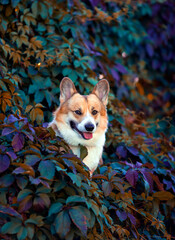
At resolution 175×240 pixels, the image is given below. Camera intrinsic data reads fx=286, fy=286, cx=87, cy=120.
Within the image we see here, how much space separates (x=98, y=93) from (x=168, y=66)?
14.5ft

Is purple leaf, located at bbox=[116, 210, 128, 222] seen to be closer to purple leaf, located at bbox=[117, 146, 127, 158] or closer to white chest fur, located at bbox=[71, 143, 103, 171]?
white chest fur, located at bbox=[71, 143, 103, 171]

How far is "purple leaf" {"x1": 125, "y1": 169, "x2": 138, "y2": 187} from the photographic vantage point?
11.1 feet

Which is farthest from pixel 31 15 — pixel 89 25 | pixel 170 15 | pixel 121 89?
pixel 170 15

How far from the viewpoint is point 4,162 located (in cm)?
239

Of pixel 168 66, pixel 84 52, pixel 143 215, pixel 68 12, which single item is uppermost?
pixel 68 12

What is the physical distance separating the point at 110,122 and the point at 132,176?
165cm

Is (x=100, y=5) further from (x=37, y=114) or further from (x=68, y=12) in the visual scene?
(x=37, y=114)

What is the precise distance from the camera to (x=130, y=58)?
279 inches

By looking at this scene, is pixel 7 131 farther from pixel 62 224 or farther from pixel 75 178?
pixel 62 224

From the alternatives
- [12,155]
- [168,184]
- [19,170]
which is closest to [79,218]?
[19,170]

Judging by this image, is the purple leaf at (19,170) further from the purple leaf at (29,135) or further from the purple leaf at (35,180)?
the purple leaf at (29,135)

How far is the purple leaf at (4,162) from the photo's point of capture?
7.70ft

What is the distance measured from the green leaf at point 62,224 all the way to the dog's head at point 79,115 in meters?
1.42

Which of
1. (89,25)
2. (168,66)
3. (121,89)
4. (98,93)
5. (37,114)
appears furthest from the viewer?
(168,66)
